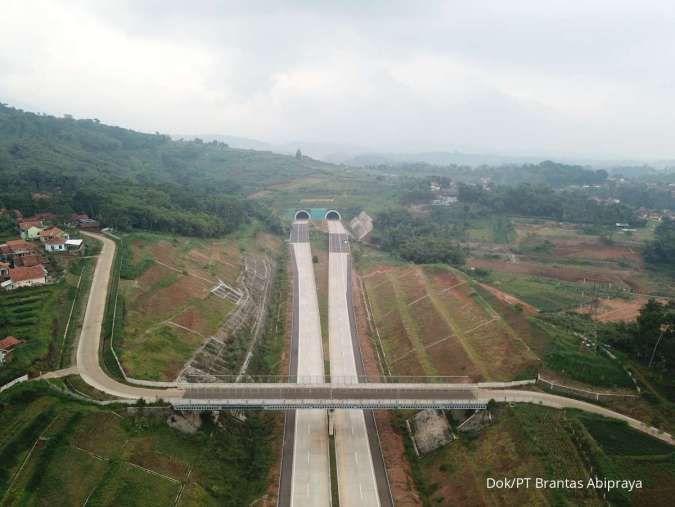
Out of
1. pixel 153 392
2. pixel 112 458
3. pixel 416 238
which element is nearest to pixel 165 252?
pixel 153 392

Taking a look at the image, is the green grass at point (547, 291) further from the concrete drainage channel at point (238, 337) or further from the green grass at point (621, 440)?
the concrete drainage channel at point (238, 337)

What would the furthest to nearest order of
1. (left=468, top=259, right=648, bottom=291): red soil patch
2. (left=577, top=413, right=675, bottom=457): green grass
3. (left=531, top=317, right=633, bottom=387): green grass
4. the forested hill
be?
(left=468, top=259, right=648, bottom=291): red soil patch < the forested hill < (left=531, top=317, right=633, bottom=387): green grass < (left=577, top=413, right=675, bottom=457): green grass

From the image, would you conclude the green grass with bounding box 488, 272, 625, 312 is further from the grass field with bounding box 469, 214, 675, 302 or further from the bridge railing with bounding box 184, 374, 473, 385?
the bridge railing with bounding box 184, 374, 473, 385

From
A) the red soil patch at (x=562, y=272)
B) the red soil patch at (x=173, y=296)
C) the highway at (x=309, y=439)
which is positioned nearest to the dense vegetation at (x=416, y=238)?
the red soil patch at (x=562, y=272)

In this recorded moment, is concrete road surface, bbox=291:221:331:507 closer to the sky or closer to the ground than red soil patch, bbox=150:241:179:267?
closer to the ground

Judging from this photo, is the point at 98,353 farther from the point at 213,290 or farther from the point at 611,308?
the point at 611,308

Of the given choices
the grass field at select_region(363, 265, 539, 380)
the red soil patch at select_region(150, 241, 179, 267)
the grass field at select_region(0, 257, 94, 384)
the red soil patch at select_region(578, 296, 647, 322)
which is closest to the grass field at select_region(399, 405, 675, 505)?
the grass field at select_region(363, 265, 539, 380)

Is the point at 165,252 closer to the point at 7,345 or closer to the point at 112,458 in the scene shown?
the point at 7,345
